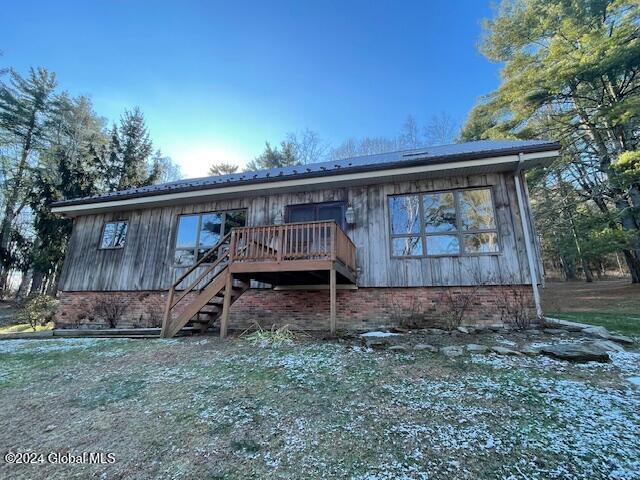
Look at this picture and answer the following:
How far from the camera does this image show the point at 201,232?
9.05m

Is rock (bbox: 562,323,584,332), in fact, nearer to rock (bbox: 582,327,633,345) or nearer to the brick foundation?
rock (bbox: 582,327,633,345)

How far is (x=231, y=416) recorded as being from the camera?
301 centimetres

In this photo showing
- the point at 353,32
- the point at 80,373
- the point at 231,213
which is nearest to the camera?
the point at 80,373

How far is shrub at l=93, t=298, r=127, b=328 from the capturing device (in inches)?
351

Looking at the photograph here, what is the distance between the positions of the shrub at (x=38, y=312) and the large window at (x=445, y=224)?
13.6 metres

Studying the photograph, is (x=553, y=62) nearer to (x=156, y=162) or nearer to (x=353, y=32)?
(x=353, y=32)

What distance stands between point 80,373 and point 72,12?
54.3 ft

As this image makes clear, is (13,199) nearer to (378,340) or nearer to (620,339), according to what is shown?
(378,340)

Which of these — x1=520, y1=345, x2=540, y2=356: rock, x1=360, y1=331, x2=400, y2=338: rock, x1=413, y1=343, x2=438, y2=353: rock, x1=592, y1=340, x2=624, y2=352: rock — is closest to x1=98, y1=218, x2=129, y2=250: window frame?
x1=360, y1=331, x2=400, y2=338: rock

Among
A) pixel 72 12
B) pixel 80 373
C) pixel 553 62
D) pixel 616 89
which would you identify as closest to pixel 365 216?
pixel 80 373

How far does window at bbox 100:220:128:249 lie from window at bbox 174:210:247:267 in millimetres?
2178

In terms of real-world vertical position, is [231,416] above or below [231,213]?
below

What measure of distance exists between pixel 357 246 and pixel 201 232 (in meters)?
4.85

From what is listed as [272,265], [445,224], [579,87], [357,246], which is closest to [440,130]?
[579,87]
